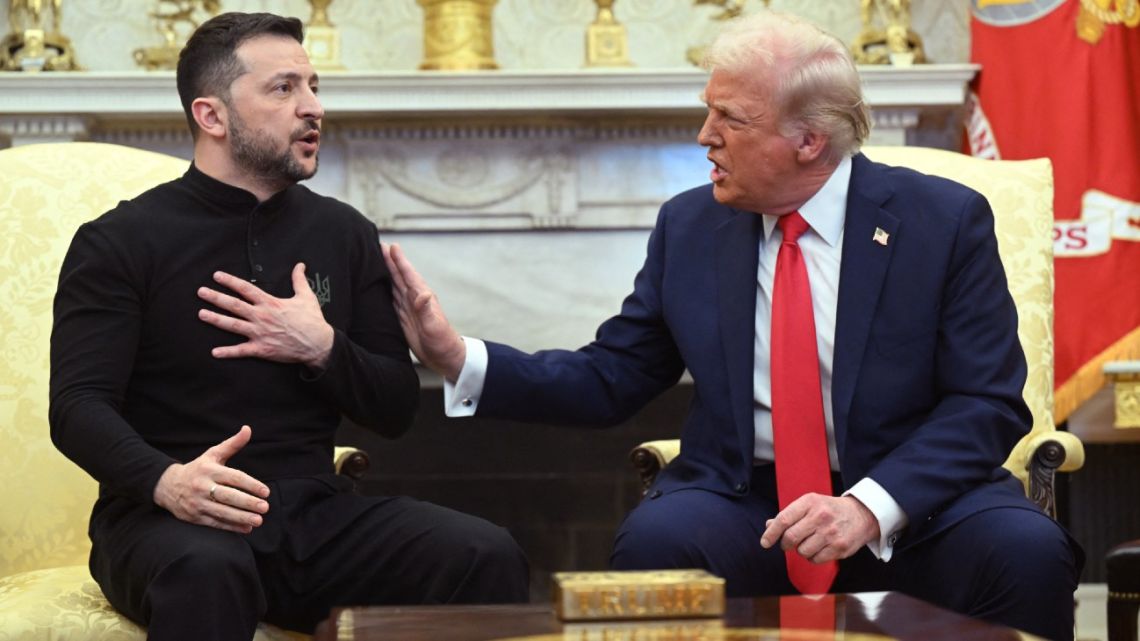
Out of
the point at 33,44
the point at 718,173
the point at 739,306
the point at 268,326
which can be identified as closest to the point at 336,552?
the point at 268,326

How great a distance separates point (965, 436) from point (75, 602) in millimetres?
1417

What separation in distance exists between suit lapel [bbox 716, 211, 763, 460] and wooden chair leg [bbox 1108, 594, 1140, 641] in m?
0.72

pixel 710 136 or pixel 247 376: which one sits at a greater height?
pixel 710 136

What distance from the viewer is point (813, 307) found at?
8.72ft

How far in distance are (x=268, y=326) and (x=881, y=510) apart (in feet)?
3.33

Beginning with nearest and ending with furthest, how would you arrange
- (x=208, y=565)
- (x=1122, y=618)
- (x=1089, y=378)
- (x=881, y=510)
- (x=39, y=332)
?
1. (x=208, y=565)
2. (x=881, y=510)
3. (x=1122, y=618)
4. (x=39, y=332)
5. (x=1089, y=378)

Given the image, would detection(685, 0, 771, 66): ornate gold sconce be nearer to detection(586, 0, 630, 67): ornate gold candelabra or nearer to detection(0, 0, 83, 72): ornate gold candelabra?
detection(586, 0, 630, 67): ornate gold candelabra

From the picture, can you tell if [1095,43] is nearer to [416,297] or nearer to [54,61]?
[416,297]

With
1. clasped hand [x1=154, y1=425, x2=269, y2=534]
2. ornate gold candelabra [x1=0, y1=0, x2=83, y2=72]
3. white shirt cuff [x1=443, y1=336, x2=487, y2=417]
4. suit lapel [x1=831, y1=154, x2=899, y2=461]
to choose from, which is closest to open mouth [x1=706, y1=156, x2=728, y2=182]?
suit lapel [x1=831, y1=154, x2=899, y2=461]

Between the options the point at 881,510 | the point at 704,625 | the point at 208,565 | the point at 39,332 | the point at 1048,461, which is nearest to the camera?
the point at 704,625

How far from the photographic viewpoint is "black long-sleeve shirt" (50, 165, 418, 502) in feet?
8.05

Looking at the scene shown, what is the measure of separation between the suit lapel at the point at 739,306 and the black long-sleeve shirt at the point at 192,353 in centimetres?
56

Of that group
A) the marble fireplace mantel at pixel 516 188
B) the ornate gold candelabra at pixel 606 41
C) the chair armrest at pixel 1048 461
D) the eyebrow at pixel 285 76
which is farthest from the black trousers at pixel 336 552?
the ornate gold candelabra at pixel 606 41

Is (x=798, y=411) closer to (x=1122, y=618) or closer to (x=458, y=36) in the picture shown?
(x=1122, y=618)
